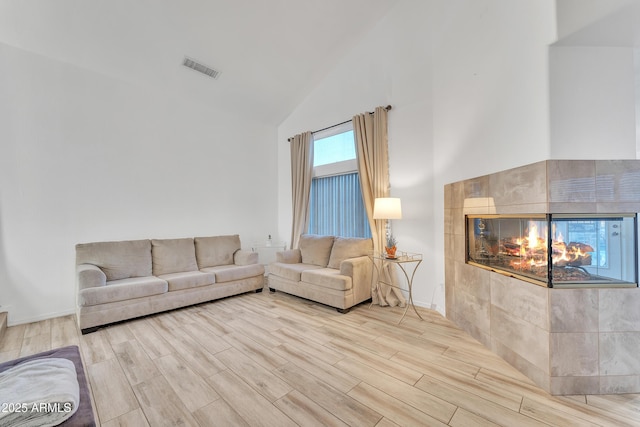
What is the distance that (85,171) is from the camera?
3479mm

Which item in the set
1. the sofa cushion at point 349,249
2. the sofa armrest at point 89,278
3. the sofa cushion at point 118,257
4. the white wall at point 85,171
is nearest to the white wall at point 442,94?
the sofa cushion at point 349,249

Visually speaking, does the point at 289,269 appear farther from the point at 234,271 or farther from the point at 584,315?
the point at 584,315

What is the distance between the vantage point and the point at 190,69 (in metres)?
3.79

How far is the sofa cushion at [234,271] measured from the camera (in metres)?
3.83

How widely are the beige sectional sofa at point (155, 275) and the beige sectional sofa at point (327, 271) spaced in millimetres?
508

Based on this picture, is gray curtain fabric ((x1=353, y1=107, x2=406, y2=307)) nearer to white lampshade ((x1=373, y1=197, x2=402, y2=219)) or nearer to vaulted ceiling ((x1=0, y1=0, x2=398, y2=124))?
white lampshade ((x1=373, y1=197, x2=402, y2=219))

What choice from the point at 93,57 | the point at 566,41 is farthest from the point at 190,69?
the point at 566,41

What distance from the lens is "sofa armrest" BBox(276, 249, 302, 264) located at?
4367 mm

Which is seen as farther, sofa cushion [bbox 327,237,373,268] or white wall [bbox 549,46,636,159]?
sofa cushion [bbox 327,237,373,268]

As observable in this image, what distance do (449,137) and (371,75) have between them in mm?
1611

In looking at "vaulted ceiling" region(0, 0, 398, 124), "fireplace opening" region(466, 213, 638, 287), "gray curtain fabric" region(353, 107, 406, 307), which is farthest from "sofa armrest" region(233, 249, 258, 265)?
"fireplace opening" region(466, 213, 638, 287)

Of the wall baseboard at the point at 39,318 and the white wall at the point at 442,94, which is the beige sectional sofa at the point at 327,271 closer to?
the white wall at the point at 442,94

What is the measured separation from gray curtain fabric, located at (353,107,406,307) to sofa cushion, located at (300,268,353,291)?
1.87 feet

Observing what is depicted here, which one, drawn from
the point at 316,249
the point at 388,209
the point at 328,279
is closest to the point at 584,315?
the point at 388,209
